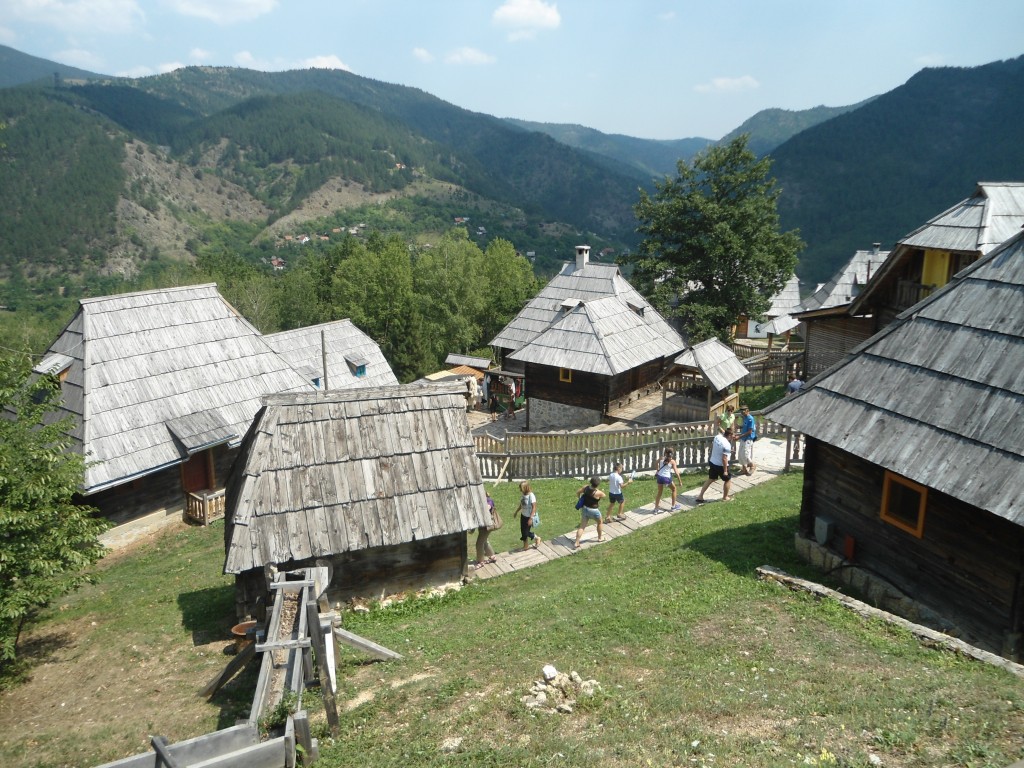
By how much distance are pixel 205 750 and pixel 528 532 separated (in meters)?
8.69

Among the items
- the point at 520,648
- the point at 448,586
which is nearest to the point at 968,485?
the point at 520,648

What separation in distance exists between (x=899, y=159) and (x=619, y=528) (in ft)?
436

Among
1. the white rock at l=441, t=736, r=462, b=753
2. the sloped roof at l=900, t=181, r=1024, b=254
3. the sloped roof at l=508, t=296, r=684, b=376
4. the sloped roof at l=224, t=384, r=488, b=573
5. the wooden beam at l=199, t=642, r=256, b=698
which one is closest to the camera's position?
the white rock at l=441, t=736, r=462, b=753

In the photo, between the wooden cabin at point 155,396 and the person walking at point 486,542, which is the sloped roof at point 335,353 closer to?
the wooden cabin at point 155,396

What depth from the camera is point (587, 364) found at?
26.7 m

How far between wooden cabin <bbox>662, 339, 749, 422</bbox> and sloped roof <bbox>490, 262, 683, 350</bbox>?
9084mm

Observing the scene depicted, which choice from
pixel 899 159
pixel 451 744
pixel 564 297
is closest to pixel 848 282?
pixel 564 297

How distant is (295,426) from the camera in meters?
11.5

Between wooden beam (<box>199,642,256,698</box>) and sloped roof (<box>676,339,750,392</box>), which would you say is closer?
wooden beam (<box>199,642,256,698</box>)

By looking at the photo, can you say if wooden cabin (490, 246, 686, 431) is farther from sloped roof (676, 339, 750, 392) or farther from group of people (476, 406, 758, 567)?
group of people (476, 406, 758, 567)

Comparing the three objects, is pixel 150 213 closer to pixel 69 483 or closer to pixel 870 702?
pixel 69 483

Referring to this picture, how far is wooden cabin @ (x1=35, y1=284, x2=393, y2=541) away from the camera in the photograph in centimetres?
1839

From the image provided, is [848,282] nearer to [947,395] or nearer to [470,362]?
[470,362]

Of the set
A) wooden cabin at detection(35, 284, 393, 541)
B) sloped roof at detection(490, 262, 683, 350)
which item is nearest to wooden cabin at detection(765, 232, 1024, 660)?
wooden cabin at detection(35, 284, 393, 541)
